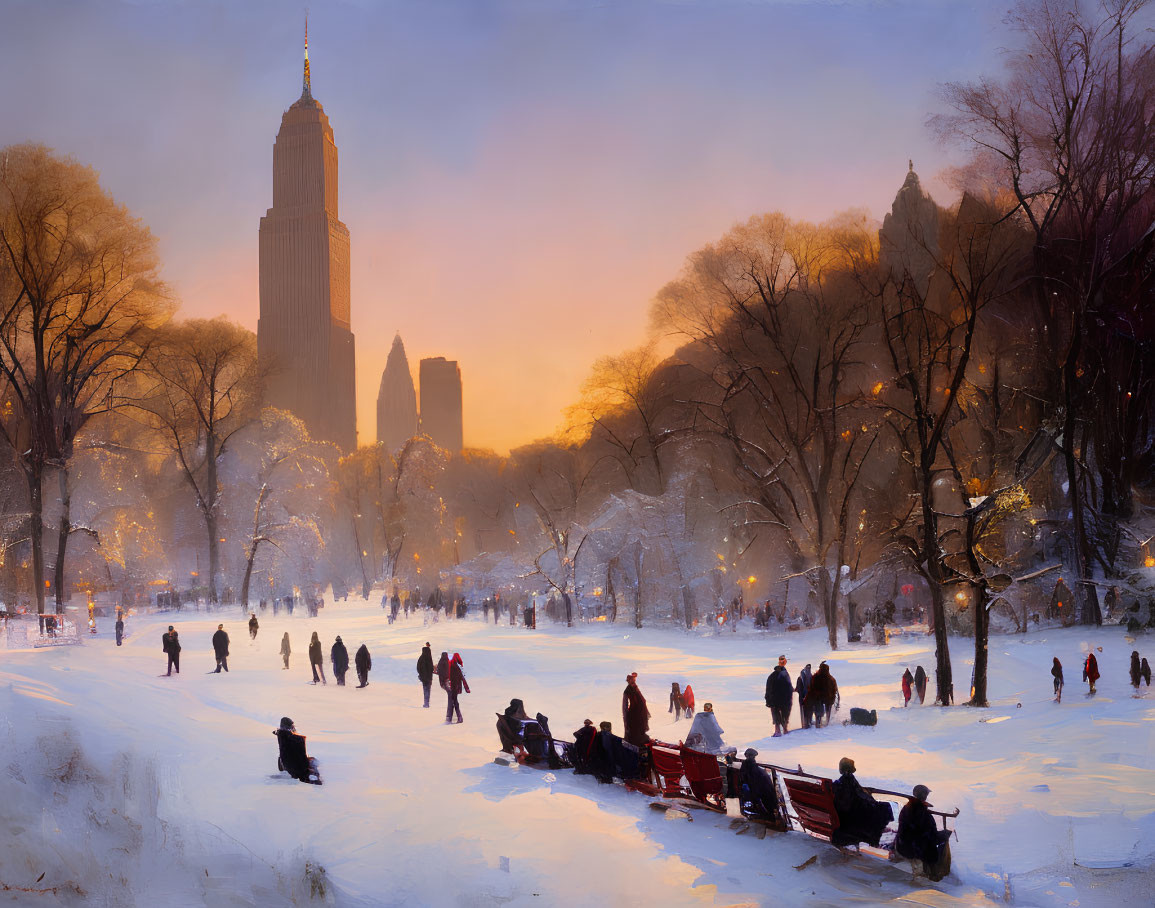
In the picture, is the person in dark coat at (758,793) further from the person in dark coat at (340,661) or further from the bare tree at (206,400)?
the bare tree at (206,400)

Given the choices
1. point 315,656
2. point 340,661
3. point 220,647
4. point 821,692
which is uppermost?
point 220,647

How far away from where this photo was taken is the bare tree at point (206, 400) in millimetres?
24266

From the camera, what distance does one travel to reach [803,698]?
47.0 ft

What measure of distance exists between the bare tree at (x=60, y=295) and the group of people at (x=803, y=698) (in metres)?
12.8

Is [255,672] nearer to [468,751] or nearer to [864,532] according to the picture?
[468,751]

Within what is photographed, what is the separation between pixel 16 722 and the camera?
28.9ft

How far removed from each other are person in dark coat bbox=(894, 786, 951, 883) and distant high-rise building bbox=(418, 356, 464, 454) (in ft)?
166

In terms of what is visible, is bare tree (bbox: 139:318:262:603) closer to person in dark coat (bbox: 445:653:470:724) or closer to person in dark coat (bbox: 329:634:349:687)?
person in dark coat (bbox: 329:634:349:687)

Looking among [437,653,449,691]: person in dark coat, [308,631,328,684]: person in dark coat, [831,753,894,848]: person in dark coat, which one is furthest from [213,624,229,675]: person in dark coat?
[831,753,894,848]: person in dark coat

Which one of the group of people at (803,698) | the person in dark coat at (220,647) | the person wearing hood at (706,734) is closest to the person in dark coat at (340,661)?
the person in dark coat at (220,647)

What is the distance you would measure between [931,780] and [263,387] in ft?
78.0

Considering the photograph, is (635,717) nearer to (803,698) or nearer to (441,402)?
(803,698)

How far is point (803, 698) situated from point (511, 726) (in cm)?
550

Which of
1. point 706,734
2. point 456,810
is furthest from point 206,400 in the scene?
point 456,810
